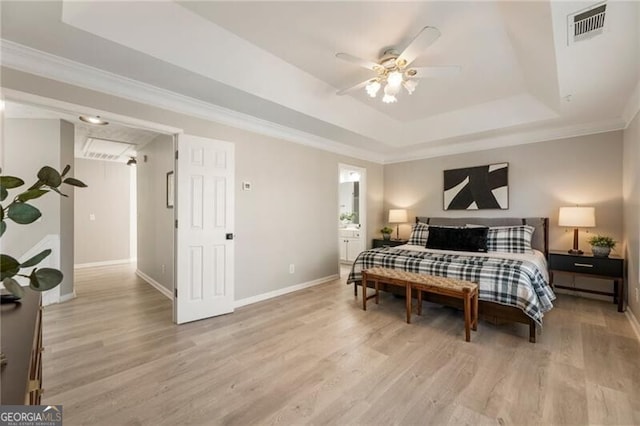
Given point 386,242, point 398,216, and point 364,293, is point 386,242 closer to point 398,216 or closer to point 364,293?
point 398,216

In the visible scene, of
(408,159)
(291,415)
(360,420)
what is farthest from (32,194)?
(408,159)

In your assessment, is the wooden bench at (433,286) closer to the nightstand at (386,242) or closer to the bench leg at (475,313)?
the bench leg at (475,313)

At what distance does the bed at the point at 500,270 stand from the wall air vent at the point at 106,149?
15.6 ft

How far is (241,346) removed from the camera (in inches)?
105

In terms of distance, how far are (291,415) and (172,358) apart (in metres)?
1.27

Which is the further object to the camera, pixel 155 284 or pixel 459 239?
pixel 155 284

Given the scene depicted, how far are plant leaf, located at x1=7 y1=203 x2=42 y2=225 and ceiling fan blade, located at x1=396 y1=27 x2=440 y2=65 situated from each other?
234cm

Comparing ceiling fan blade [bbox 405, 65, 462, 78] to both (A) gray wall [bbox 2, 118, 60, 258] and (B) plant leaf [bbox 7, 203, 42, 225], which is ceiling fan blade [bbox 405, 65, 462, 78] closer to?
(B) plant leaf [bbox 7, 203, 42, 225]

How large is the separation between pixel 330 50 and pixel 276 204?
215 centimetres

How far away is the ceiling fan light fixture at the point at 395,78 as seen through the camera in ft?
8.57

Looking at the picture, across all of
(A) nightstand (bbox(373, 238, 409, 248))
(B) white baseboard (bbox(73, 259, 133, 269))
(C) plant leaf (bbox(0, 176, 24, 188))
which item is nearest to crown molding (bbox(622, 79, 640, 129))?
(A) nightstand (bbox(373, 238, 409, 248))

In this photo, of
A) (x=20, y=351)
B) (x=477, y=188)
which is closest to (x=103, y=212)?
(x=20, y=351)

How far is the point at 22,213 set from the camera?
847 millimetres

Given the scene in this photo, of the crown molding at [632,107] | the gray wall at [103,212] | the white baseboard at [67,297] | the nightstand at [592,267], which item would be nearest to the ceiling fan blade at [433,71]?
the crown molding at [632,107]
